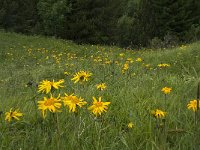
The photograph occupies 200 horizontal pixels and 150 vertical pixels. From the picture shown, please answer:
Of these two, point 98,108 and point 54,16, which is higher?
point 54,16

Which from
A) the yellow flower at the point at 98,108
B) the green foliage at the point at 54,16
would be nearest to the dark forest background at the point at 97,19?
the green foliage at the point at 54,16

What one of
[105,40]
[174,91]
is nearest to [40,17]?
[105,40]

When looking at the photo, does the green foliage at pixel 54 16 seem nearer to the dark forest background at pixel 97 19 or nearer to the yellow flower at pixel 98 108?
the dark forest background at pixel 97 19

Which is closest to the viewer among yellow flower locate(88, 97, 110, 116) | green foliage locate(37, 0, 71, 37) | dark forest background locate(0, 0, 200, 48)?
yellow flower locate(88, 97, 110, 116)

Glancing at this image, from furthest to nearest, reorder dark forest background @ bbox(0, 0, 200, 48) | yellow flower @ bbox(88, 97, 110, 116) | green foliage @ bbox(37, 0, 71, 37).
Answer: green foliage @ bbox(37, 0, 71, 37) → dark forest background @ bbox(0, 0, 200, 48) → yellow flower @ bbox(88, 97, 110, 116)

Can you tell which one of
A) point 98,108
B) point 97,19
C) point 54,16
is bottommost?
point 98,108

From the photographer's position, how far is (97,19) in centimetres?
2781

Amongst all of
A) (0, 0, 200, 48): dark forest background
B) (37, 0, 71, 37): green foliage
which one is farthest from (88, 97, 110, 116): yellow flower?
(37, 0, 71, 37): green foliage

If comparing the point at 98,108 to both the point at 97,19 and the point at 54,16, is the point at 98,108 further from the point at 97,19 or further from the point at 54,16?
the point at 54,16

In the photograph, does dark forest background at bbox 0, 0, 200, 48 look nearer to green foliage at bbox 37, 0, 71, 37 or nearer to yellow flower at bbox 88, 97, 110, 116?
green foliage at bbox 37, 0, 71, 37

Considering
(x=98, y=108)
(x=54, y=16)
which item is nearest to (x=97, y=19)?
(x=54, y=16)

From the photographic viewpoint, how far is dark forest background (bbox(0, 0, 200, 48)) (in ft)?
90.9

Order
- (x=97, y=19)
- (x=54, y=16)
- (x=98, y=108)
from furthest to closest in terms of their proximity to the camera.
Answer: (x=54, y=16)
(x=97, y=19)
(x=98, y=108)

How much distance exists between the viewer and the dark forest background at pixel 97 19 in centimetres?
2772
